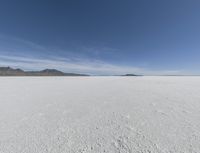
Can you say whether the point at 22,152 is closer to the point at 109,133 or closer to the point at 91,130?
Result: the point at 91,130

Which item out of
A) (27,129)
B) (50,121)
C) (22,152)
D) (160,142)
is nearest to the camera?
(22,152)

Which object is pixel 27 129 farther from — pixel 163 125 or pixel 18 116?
pixel 163 125

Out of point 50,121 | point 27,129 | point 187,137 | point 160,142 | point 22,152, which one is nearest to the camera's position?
point 22,152

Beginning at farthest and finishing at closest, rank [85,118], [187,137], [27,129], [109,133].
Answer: [85,118], [27,129], [109,133], [187,137]

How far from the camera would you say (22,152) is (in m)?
1.46

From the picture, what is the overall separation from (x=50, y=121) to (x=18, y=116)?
37.1 inches

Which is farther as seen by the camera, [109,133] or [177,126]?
[177,126]

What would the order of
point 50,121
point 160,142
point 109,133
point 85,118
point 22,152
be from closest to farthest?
point 22,152 → point 160,142 → point 109,133 → point 50,121 → point 85,118

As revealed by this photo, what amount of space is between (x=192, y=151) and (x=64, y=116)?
2445mm

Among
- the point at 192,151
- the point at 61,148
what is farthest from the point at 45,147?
the point at 192,151

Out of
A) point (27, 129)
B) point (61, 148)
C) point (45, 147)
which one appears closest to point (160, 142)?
point (61, 148)

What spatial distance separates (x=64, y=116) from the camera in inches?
106

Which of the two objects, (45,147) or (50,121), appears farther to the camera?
(50,121)

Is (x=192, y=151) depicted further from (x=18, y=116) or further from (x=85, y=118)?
(x=18, y=116)
